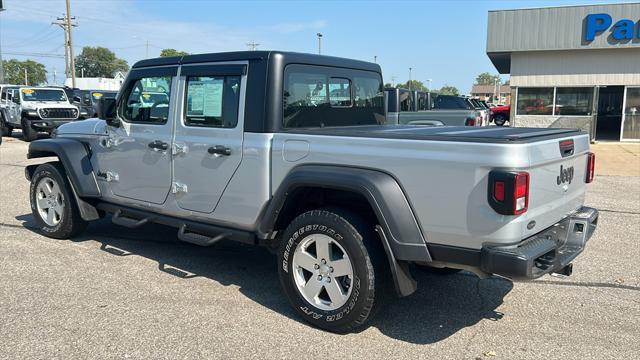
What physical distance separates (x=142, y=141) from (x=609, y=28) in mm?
20402

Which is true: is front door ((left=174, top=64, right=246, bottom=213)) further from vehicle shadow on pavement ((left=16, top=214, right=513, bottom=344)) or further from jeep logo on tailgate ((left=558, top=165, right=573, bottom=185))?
jeep logo on tailgate ((left=558, top=165, right=573, bottom=185))

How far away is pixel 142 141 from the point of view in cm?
504

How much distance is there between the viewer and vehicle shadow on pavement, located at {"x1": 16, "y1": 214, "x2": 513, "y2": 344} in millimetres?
4051

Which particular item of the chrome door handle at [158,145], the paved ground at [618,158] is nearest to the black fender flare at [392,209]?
the chrome door handle at [158,145]

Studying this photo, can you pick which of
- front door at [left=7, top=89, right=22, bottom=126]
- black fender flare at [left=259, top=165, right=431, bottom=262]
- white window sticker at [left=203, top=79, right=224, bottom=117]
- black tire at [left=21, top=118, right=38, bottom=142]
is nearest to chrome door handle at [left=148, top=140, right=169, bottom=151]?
white window sticker at [left=203, top=79, right=224, bottom=117]

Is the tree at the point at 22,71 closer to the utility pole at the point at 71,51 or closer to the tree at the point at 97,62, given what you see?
the tree at the point at 97,62

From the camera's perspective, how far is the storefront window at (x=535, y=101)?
22016 mm

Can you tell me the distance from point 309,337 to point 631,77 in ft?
70.2

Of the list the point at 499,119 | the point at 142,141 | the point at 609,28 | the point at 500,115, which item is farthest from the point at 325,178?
the point at 500,115

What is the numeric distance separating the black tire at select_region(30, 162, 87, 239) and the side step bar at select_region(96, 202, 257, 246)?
501 mm

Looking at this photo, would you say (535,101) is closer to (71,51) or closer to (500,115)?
(500,115)

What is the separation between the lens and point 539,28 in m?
21.4

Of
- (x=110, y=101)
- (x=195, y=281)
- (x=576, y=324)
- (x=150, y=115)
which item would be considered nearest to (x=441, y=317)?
(x=576, y=324)

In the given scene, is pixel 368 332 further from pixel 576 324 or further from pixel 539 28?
pixel 539 28
